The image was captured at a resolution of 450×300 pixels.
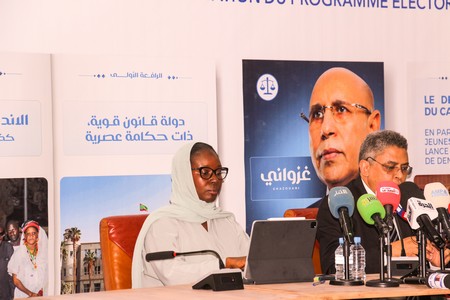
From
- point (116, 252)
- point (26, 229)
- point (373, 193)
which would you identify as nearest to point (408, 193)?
point (373, 193)

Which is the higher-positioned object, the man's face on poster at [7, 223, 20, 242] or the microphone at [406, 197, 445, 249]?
the microphone at [406, 197, 445, 249]

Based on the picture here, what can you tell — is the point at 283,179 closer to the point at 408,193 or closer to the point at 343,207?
the point at 408,193

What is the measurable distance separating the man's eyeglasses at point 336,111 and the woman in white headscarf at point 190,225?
1.24m

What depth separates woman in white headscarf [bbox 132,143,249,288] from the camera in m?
5.11

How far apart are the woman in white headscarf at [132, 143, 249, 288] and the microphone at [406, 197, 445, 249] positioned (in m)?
1.30

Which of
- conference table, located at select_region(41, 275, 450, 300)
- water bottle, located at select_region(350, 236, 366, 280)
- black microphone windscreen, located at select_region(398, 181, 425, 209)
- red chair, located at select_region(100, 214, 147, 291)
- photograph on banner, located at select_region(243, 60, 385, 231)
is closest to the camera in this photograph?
conference table, located at select_region(41, 275, 450, 300)

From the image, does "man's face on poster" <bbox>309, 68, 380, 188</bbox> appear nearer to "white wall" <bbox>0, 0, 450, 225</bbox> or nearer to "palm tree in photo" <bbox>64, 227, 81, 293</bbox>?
"white wall" <bbox>0, 0, 450, 225</bbox>

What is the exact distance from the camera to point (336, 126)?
6.69 meters

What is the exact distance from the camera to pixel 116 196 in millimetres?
6020

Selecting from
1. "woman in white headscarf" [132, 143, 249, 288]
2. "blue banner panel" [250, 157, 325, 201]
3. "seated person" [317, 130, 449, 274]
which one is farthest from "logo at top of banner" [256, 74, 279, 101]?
"woman in white headscarf" [132, 143, 249, 288]

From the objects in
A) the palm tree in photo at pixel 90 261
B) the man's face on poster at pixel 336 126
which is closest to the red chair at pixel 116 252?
the palm tree in photo at pixel 90 261

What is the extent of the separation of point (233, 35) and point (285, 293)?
9.82 ft

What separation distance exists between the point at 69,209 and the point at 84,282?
1.59 ft

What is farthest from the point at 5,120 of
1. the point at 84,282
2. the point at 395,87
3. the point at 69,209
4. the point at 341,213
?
the point at 395,87
